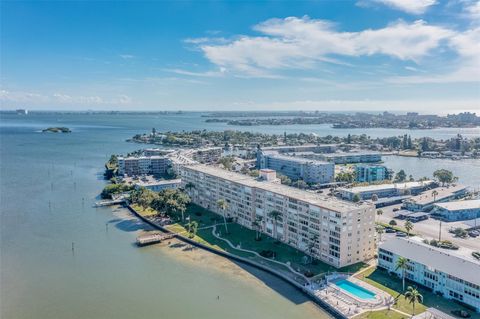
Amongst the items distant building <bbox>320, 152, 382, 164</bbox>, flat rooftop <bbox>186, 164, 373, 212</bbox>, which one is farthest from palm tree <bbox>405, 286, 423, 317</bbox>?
distant building <bbox>320, 152, 382, 164</bbox>

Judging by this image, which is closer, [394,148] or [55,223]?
[55,223]

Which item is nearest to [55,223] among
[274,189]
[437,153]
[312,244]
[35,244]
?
[35,244]

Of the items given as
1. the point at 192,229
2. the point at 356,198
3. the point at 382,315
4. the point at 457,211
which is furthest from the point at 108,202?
the point at 457,211

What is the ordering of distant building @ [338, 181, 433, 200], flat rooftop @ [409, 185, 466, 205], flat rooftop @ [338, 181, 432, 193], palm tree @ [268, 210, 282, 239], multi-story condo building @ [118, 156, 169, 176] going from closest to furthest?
palm tree @ [268, 210, 282, 239] < flat rooftop @ [409, 185, 466, 205] < distant building @ [338, 181, 433, 200] < flat rooftop @ [338, 181, 432, 193] < multi-story condo building @ [118, 156, 169, 176]

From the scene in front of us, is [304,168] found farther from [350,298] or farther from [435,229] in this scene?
[350,298]

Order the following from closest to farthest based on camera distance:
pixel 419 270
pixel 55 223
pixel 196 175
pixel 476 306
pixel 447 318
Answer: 1. pixel 447 318
2. pixel 476 306
3. pixel 419 270
4. pixel 55 223
5. pixel 196 175

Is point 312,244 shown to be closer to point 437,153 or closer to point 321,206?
point 321,206

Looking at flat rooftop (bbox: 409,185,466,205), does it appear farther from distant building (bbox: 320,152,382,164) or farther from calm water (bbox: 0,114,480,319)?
distant building (bbox: 320,152,382,164)
